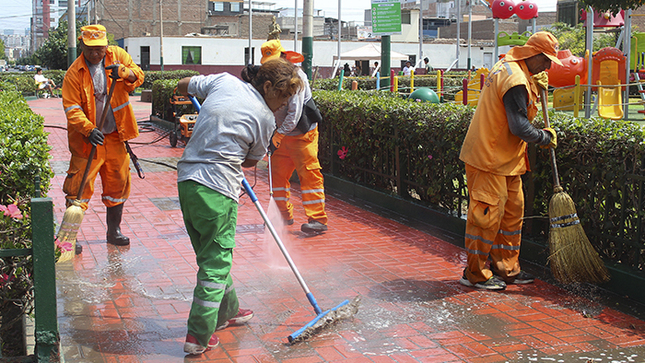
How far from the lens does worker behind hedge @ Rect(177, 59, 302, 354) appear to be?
12.1 feet

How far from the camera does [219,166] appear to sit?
12.2 ft

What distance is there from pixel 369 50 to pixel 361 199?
29.4 metres

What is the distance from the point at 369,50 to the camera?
36.8 meters

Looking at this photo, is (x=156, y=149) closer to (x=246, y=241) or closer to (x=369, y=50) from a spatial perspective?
(x=246, y=241)

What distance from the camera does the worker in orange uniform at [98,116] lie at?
5.73m

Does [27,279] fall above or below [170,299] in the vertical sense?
above

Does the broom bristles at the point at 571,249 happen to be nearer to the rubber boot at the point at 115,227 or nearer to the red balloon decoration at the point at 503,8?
the rubber boot at the point at 115,227

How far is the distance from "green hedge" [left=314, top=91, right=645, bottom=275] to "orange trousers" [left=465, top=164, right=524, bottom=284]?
509 mm

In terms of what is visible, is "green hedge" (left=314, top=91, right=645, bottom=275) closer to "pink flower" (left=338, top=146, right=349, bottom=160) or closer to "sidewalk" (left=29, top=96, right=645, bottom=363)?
"pink flower" (left=338, top=146, right=349, bottom=160)

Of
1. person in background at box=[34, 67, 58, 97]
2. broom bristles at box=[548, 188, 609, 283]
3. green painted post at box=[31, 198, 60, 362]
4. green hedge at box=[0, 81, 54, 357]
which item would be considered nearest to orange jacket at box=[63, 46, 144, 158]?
green hedge at box=[0, 81, 54, 357]

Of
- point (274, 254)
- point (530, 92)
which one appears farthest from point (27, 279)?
point (530, 92)

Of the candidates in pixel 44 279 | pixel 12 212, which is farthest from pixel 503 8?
pixel 44 279

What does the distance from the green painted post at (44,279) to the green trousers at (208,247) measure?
0.82 metres

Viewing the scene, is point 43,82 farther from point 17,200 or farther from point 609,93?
point 17,200
